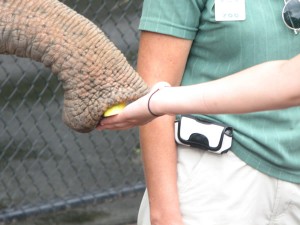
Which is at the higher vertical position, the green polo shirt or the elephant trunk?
the elephant trunk

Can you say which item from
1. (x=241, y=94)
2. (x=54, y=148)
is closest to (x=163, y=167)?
(x=241, y=94)

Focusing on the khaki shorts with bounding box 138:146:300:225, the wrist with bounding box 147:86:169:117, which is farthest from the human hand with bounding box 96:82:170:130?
the khaki shorts with bounding box 138:146:300:225

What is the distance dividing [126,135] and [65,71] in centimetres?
326

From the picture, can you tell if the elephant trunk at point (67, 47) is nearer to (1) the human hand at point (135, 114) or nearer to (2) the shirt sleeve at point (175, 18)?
(1) the human hand at point (135, 114)

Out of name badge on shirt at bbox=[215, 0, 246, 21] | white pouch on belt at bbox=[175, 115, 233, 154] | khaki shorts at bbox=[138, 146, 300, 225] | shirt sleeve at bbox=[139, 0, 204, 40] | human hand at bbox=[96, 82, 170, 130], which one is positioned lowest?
khaki shorts at bbox=[138, 146, 300, 225]

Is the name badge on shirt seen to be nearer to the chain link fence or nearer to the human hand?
the human hand

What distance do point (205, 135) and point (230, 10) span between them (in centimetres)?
34

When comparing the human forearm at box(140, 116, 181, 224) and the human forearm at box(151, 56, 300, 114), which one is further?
the human forearm at box(140, 116, 181, 224)

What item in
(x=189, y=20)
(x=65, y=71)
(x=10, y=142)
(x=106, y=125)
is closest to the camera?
(x=65, y=71)

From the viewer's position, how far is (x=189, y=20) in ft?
7.93

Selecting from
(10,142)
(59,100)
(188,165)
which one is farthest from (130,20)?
(188,165)

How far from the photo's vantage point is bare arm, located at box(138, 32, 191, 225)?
96.7 inches

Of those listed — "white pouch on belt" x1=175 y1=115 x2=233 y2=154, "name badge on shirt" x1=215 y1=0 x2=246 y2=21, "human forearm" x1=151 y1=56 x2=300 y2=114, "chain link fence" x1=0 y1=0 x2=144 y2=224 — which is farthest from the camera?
"chain link fence" x1=0 y1=0 x2=144 y2=224

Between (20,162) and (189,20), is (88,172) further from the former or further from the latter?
(189,20)
